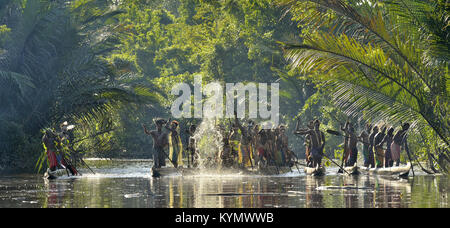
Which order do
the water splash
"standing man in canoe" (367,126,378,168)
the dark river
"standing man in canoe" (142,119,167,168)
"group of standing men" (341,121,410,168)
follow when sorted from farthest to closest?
the water splash, "standing man in canoe" (367,126,378,168), "standing man in canoe" (142,119,167,168), "group of standing men" (341,121,410,168), the dark river

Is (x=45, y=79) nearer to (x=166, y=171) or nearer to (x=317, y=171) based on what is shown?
(x=166, y=171)

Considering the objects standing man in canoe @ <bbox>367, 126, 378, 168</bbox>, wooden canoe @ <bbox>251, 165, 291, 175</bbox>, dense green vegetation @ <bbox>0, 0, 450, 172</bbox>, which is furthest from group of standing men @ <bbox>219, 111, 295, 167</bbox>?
standing man in canoe @ <bbox>367, 126, 378, 168</bbox>

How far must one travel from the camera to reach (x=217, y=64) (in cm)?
5669

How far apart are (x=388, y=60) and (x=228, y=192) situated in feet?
16.0

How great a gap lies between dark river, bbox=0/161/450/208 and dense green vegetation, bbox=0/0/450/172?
5.79ft

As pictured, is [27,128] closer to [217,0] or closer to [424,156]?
[424,156]

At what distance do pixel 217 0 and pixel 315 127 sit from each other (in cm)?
2824

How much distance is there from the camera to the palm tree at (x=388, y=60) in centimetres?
1998

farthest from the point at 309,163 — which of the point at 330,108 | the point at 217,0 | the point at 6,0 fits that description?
the point at 217,0

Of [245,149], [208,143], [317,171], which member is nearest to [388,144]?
[317,171]

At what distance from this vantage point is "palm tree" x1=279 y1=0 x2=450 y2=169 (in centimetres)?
1998

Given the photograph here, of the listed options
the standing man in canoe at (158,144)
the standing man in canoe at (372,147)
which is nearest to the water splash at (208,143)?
the standing man in canoe at (158,144)

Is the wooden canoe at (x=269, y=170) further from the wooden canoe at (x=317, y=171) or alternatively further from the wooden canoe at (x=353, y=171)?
the wooden canoe at (x=353, y=171)

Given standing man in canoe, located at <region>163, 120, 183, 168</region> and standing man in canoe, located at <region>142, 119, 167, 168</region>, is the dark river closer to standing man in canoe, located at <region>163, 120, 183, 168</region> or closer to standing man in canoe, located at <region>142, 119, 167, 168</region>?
standing man in canoe, located at <region>142, 119, 167, 168</region>
